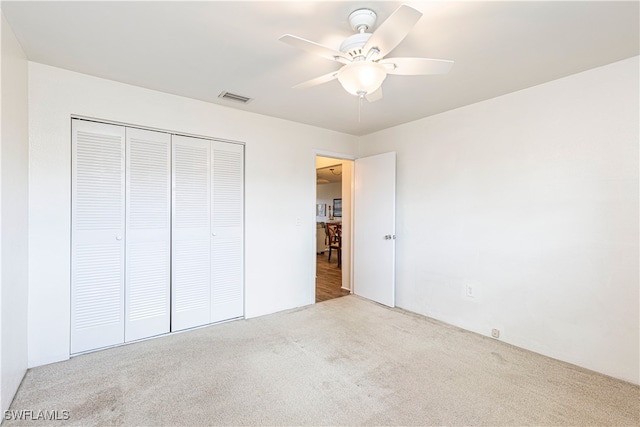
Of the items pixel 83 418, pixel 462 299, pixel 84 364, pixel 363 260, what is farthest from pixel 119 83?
pixel 462 299

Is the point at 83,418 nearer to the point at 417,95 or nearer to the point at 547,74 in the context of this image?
the point at 417,95

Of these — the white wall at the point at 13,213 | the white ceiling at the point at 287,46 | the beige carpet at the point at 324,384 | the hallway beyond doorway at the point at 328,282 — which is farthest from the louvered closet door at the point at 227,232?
the white wall at the point at 13,213

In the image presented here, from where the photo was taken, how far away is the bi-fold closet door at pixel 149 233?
251cm

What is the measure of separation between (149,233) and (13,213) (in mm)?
999

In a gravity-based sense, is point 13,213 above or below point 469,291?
above

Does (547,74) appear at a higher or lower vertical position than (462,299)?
higher

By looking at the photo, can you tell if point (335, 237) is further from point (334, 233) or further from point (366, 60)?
point (366, 60)

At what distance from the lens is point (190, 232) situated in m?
3.03

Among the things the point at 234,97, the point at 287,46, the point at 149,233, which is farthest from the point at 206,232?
the point at 287,46

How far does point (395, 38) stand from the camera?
1433 mm

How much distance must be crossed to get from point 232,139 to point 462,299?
9.70ft

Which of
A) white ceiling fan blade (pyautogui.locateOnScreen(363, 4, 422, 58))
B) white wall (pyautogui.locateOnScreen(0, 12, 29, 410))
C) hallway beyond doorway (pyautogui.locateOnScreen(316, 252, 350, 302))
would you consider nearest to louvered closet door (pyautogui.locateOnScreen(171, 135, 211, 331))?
white wall (pyautogui.locateOnScreen(0, 12, 29, 410))

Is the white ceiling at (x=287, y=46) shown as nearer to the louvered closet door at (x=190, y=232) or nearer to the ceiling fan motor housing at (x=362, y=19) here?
the ceiling fan motor housing at (x=362, y=19)

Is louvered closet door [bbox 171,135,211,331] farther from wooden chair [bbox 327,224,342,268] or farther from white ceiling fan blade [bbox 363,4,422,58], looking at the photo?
wooden chair [bbox 327,224,342,268]
